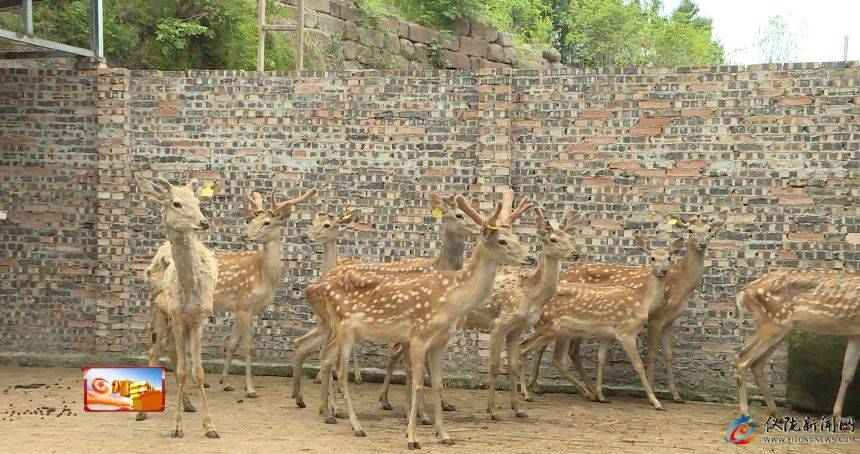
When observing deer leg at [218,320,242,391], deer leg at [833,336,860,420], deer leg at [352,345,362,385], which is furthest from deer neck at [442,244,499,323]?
deer leg at [833,336,860,420]

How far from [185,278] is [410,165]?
3529mm

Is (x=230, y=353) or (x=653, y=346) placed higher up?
(x=653, y=346)

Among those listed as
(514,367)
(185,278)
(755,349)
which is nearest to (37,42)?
(185,278)

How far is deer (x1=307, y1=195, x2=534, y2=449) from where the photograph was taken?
8461 millimetres

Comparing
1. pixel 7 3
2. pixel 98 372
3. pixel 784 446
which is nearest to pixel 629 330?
pixel 784 446

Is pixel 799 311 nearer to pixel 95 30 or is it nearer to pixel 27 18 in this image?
pixel 95 30

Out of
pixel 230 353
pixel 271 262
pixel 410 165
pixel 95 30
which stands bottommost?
pixel 230 353

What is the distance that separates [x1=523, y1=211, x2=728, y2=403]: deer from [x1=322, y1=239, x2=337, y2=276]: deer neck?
7.92 feet

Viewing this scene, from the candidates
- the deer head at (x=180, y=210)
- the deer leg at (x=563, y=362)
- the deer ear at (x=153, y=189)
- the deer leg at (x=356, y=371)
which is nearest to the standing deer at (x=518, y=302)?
the deer leg at (x=563, y=362)

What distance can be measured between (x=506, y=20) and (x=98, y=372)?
18.3 meters

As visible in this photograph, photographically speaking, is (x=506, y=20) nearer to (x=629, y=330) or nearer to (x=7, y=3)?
(x=7, y=3)

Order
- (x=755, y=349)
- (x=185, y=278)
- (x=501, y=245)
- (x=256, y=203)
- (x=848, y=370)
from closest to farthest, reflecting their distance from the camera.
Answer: (x=501, y=245) → (x=185, y=278) → (x=848, y=370) → (x=755, y=349) → (x=256, y=203)

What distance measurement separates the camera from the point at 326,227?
10781 mm

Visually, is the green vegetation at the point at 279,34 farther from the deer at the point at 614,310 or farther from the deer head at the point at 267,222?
the deer at the point at 614,310
